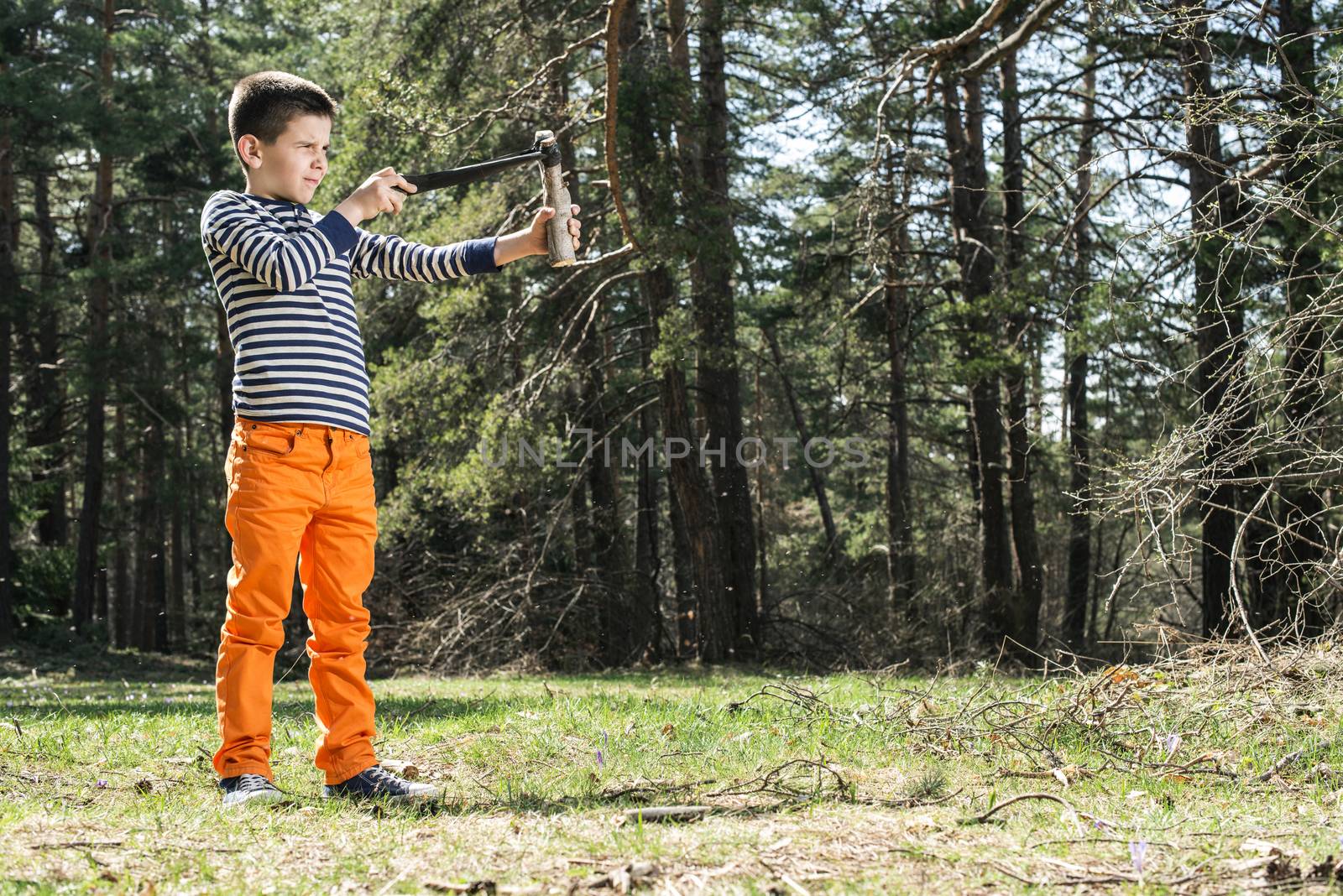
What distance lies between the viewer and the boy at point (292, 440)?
3.62 meters

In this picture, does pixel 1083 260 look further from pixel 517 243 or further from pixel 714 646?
pixel 517 243

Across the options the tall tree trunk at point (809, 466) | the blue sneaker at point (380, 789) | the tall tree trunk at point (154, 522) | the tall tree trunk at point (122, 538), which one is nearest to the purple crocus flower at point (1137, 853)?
the blue sneaker at point (380, 789)

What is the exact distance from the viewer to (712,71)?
13125mm

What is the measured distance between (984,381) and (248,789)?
11.0m

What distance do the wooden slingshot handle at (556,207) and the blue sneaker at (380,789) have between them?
172 cm

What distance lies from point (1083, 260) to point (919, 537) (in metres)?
8.55

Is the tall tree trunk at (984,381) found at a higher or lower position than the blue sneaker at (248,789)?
higher

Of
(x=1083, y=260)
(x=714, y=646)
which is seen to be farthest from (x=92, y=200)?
(x=1083, y=260)

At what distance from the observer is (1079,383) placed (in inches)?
538

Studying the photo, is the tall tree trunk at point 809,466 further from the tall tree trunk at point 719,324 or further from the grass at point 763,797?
the grass at point 763,797

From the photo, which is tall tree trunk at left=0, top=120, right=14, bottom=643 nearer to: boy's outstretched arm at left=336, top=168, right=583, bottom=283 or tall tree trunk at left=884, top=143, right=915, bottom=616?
tall tree trunk at left=884, top=143, right=915, bottom=616

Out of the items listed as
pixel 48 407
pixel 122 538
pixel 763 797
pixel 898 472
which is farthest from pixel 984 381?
pixel 122 538

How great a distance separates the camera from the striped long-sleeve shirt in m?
3.62

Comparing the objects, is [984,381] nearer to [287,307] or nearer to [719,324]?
[719,324]
